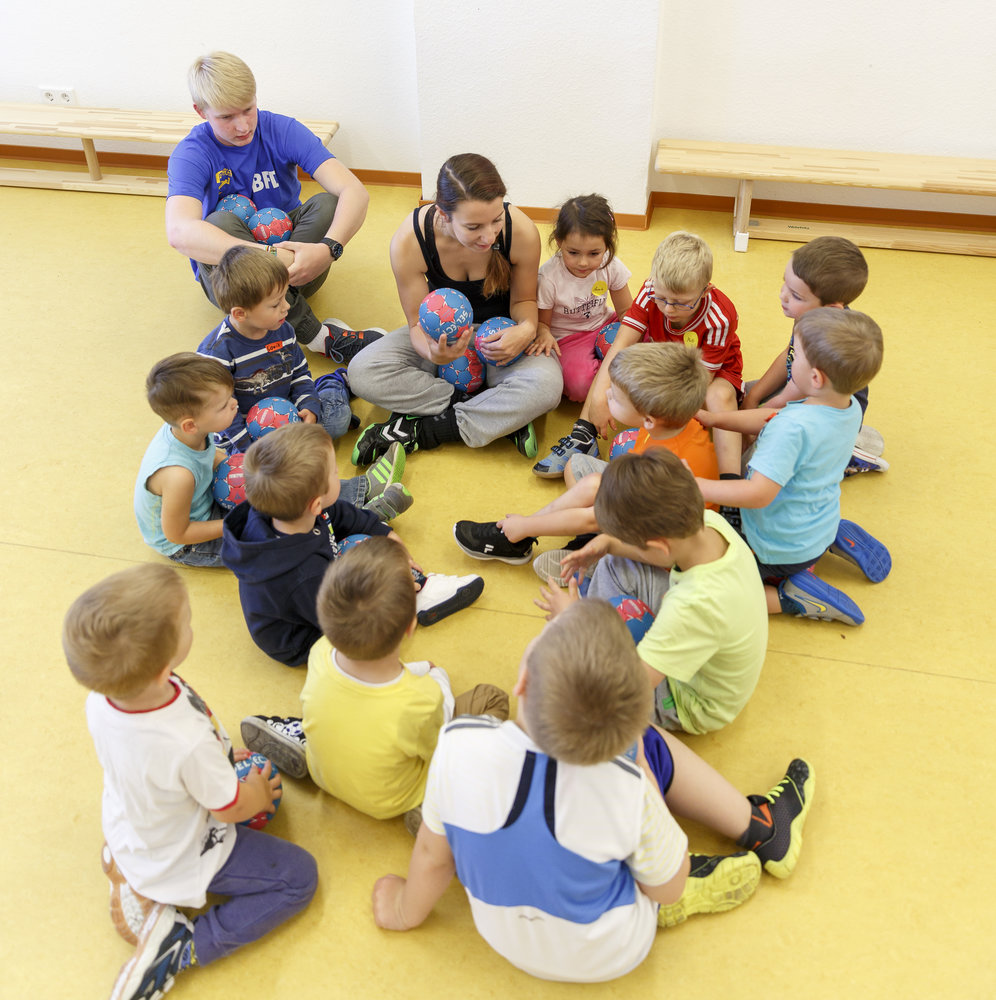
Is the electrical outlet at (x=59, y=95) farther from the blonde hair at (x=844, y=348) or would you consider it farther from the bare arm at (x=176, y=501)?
the blonde hair at (x=844, y=348)

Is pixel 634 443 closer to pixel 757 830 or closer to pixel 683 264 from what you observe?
pixel 683 264

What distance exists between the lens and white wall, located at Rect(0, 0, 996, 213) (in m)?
3.84

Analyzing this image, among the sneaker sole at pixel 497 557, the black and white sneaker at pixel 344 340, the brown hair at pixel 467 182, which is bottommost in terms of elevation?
the sneaker sole at pixel 497 557

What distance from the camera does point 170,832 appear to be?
5.61ft

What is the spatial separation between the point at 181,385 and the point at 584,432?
4.33ft

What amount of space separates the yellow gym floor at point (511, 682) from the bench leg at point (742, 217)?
0.32 metres

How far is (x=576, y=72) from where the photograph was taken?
391cm

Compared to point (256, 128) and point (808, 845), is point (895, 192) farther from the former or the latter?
point (808, 845)

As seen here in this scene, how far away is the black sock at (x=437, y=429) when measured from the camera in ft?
10.1

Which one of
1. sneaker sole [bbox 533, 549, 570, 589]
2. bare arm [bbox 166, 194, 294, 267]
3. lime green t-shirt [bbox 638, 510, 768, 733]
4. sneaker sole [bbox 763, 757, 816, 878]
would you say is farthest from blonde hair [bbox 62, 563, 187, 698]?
bare arm [bbox 166, 194, 294, 267]

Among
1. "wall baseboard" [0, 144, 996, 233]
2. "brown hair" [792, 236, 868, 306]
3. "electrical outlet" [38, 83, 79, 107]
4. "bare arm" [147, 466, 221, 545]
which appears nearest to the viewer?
"bare arm" [147, 466, 221, 545]

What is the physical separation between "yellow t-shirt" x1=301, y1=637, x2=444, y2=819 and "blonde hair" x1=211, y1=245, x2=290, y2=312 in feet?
3.96

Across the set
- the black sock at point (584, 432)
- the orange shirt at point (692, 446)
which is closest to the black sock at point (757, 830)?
the orange shirt at point (692, 446)

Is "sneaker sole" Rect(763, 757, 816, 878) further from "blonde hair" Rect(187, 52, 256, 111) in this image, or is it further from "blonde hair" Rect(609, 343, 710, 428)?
"blonde hair" Rect(187, 52, 256, 111)
